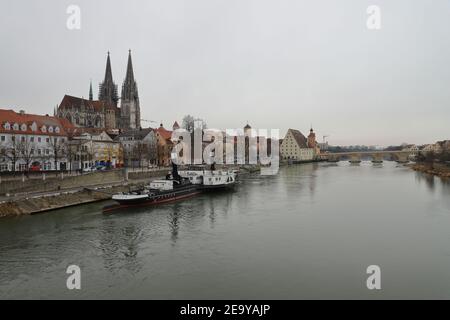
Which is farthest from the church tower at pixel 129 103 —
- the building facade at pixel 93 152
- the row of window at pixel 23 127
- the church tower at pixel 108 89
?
the row of window at pixel 23 127

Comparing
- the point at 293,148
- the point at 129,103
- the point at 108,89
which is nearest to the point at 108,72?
the point at 108,89

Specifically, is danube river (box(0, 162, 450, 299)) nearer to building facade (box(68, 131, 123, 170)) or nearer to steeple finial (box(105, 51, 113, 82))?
building facade (box(68, 131, 123, 170))

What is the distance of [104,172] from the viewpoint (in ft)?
136

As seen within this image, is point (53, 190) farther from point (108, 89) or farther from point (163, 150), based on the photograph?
point (108, 89)

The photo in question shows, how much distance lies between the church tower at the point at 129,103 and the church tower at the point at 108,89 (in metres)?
3.46

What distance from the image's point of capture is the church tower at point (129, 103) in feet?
356

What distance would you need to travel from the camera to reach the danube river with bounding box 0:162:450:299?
14.2 m

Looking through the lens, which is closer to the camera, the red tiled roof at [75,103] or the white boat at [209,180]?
the white boat at [209,180]

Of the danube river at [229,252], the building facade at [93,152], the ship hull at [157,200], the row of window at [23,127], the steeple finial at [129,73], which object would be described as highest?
the steeple finial at [129,73]

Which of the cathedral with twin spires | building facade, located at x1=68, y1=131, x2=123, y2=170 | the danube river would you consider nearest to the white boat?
the danube river

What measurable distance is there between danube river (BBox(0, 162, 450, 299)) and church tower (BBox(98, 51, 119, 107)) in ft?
275

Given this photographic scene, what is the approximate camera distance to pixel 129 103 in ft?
356

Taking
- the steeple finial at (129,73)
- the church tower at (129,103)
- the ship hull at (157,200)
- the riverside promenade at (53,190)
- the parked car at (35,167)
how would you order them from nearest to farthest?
the riverside promenade at (53,190)
the ship hull at (157,200)
the parked car at (35,167)
the church tower at (129,103)
the steeple finial at (129,73)

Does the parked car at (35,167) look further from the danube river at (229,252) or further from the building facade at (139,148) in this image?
the building facade at (139,148)
